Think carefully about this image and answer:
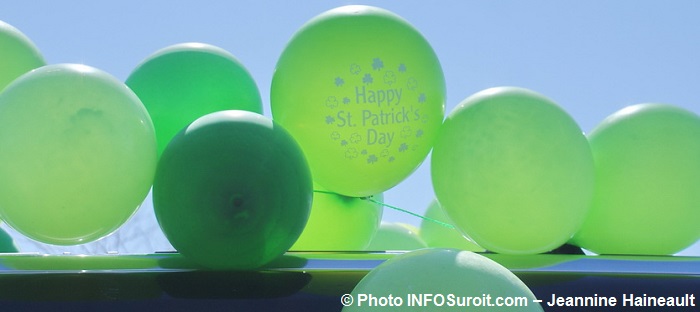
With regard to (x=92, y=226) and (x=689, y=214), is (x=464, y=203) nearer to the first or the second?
(x=689, y=214)

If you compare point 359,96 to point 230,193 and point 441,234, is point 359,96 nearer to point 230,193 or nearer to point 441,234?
point 230,193

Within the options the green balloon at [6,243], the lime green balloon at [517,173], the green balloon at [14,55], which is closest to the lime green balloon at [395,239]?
the lime green balloon at [517,173]

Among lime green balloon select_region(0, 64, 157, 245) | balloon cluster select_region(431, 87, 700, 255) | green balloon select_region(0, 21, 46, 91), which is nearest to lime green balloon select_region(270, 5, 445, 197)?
balloon cluster select_region(431, 87, 700, 255)

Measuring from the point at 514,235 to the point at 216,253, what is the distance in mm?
983

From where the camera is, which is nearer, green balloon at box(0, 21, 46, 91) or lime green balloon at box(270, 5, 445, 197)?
lime green balloon at box(270, 5, 445, 197)

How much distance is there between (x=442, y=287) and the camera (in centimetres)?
180

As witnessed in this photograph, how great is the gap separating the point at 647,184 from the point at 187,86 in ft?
Answer: 5.47

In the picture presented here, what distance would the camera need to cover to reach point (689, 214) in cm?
282

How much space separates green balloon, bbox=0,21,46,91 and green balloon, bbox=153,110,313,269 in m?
1.15

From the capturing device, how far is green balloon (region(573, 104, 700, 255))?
9.12 ft

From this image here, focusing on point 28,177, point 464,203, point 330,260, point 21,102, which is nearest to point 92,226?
point 28,177

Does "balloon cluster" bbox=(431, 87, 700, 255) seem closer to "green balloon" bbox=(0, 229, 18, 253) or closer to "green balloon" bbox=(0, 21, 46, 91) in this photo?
"green balloon" bbox=(0, 21, 46, 91)

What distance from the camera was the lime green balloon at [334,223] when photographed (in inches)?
126

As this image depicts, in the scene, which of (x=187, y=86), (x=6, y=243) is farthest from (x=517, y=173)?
(x=6, y=243)
